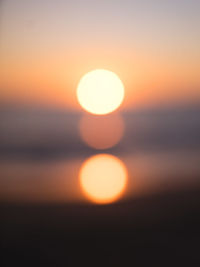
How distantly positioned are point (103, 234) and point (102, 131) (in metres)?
4.63

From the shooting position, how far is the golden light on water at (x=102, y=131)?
6.53 meters

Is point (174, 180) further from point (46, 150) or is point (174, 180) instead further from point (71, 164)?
point (46, 150)

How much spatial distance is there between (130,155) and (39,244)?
3.51 m

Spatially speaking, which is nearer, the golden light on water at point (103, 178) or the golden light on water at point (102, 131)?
the golden light on water at point (103, 178)

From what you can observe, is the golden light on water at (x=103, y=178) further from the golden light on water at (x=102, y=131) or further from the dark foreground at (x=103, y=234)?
the golden light on water at (x=102, y=131)

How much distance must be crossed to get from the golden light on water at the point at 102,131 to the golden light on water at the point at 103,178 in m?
0.66

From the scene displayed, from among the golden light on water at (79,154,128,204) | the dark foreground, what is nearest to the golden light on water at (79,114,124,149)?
the golden light on water at (79,154,128,204)

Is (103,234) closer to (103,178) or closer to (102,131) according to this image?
(103,178)

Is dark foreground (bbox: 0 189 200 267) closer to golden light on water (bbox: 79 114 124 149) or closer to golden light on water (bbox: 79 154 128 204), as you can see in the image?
golden light on water (bbox: 79 154 128 204)

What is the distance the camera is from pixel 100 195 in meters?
3.62

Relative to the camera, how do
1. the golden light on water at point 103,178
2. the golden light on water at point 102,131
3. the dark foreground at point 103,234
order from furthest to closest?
A: the golden light on water at point 102,131 → the golden light on water at point 103,178 → the dark foreground at point 103,234

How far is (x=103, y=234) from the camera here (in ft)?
8.53

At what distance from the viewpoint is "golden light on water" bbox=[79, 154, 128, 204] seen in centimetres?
360

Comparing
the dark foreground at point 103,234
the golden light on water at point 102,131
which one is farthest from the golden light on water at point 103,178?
the golden light on water at point 102,131
